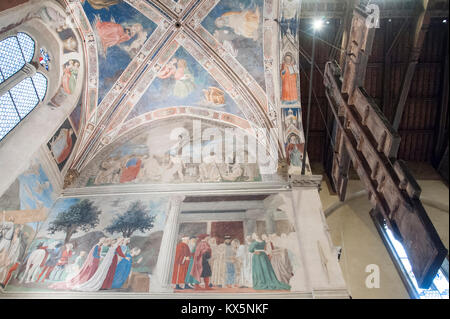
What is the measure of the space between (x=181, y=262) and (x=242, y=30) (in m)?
7.00

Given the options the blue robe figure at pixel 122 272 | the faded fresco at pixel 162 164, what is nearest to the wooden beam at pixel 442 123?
the faded fresco at pixel 162 164

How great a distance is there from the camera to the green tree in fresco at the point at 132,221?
7914 mm

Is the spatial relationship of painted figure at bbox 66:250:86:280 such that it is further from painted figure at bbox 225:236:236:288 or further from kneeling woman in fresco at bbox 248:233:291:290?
kneeling woman in fresco at bbox 248:233:291:290

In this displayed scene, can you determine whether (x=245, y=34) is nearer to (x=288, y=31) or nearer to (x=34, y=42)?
(x=288, y=31)

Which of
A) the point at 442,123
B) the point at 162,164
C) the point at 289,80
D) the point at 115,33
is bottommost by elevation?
the point at 162,164

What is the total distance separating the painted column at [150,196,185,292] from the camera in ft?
22.0

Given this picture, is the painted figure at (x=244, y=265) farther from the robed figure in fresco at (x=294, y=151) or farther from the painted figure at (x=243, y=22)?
the painted figure at (x=243, y=22)

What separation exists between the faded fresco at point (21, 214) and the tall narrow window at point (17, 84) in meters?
1.19

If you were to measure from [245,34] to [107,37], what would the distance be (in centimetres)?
418

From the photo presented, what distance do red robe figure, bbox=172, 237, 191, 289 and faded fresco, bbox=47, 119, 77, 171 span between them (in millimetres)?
4375

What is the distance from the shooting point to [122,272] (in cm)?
698

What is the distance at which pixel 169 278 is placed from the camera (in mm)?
6801

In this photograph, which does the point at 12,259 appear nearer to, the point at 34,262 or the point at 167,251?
the point at 34,262

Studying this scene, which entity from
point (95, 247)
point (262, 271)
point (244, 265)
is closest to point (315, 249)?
point (262, 271)
